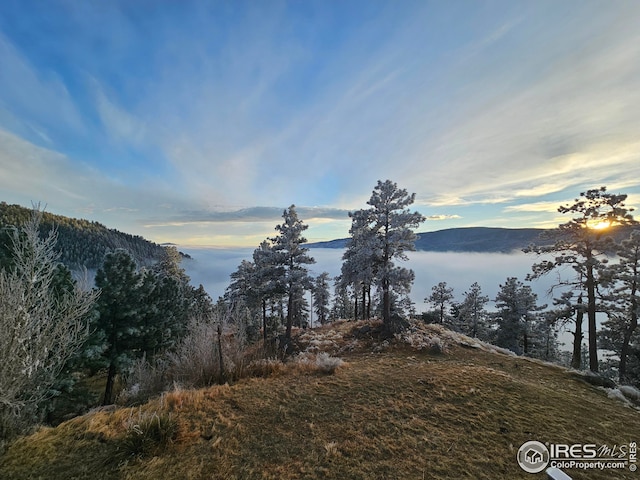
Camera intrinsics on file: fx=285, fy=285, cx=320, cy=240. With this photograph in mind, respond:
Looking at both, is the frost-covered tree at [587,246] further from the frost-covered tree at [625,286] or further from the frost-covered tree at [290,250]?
the frost-covered tree at [290,250]

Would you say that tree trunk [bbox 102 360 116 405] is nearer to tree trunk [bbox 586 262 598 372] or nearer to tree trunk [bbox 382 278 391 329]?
tree trunk [bbox 382 278 391 329]

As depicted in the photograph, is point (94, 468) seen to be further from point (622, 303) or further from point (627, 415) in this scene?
point (622, 303)

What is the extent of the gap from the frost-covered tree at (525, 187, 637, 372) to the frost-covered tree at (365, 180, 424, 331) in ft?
22.1

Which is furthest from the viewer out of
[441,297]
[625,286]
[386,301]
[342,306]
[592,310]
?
[342,306]

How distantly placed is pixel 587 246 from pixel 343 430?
16923 millimetres

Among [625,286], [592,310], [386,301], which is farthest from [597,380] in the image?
[386,301]

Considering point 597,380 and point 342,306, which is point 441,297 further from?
point 597,380

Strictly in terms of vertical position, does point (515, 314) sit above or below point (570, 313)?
below

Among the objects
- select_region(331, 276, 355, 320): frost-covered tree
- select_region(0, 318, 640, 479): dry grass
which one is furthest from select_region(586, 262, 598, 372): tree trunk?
select_region(331, 276, 355, 320): frost-covered tree

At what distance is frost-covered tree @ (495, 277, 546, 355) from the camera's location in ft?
93.6

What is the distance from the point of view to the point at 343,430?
6.31 metres

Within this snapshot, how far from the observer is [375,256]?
19.5 meters

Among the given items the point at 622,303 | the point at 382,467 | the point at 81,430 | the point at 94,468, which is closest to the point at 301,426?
the point at 382,467

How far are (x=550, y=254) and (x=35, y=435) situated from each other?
21544 millimetres
